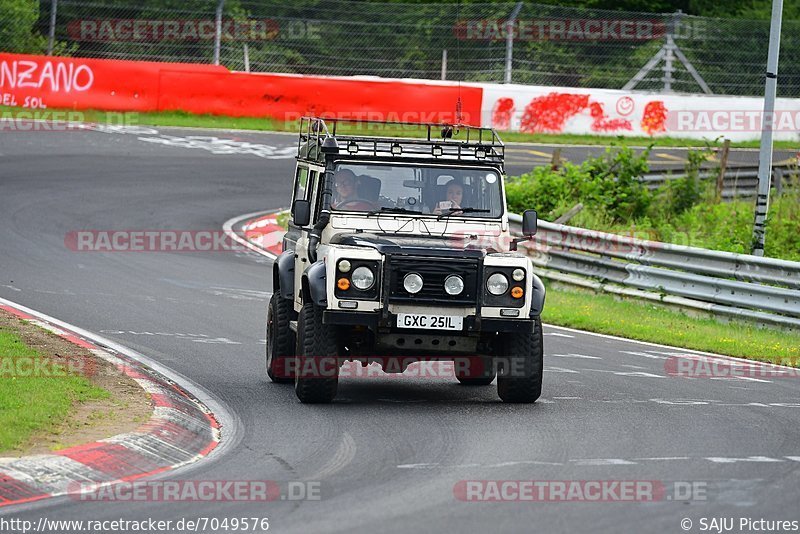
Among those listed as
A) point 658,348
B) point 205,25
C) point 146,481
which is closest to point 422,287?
point 146,481

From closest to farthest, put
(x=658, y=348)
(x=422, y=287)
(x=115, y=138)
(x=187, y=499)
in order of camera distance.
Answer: (x=187, y=499) → (x=422, y=287) → (x=658, y=348) → (x=115, y=138)

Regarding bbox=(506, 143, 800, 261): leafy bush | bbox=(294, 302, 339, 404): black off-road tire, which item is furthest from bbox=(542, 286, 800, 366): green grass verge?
bbox=(294, 302, 339, 404): black off-road tire

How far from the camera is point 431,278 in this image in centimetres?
1052

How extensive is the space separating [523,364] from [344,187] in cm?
223

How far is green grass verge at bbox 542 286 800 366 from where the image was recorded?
50.0ft

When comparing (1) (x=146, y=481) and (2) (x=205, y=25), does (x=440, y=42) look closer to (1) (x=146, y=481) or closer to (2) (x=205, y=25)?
(2) (x=205, y=25)

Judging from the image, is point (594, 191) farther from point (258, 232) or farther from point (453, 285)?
point (453, 285)

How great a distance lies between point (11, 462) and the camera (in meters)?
7.85

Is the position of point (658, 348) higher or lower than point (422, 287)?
lower

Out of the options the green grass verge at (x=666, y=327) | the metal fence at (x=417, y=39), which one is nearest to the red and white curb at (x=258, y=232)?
the green grass verge at (x=666, y=327)

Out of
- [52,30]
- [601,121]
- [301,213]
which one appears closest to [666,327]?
[301,213]

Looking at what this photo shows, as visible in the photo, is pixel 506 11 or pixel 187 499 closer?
pixel 187 499

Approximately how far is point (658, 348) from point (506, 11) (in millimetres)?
19801

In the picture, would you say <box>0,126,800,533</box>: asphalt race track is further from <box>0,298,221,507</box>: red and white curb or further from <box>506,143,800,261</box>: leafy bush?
<box>506,143,800,261</box>: leafy bush
